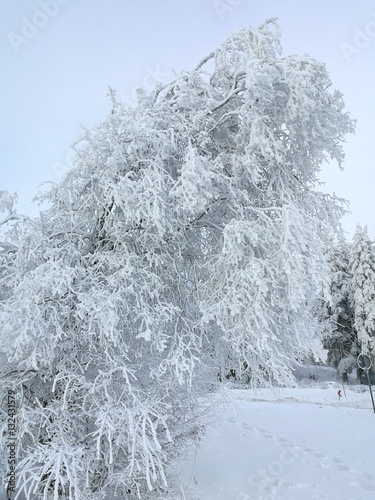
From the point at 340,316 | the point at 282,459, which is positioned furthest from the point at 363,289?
the point at 282,459

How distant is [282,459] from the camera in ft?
27.6

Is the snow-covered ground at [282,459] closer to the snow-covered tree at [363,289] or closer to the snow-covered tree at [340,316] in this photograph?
the snow-covered tree at [363,289]

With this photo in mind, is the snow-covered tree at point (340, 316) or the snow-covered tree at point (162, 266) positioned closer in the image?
the snow-covered tree at point (162, 266)

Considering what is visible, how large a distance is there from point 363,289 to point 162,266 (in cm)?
2440

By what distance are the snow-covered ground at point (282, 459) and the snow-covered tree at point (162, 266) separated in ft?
3.86

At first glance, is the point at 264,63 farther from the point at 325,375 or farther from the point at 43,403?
the point at 325,375

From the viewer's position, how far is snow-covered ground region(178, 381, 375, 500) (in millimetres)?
6562

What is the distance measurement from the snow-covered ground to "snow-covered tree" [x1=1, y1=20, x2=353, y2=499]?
3.86ft

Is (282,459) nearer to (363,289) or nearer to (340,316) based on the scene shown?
(363,289)

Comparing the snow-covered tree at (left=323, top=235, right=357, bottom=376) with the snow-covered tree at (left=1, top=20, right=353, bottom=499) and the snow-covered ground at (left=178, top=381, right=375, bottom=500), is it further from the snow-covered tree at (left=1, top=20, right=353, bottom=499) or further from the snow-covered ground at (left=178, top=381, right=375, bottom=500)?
the snow-covered tree at (left=1, top=20, right=353, bottom=499)

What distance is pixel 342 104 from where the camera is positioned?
18.6 ft

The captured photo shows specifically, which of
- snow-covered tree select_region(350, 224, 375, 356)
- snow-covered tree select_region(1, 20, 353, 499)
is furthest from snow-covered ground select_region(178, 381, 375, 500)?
snow-covered tree select_region(350, 224, 375, 356)

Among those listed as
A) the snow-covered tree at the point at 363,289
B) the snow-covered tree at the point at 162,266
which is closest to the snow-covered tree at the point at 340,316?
the snow-covered tree at the point at 363,289

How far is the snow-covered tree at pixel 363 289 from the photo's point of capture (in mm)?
26141
